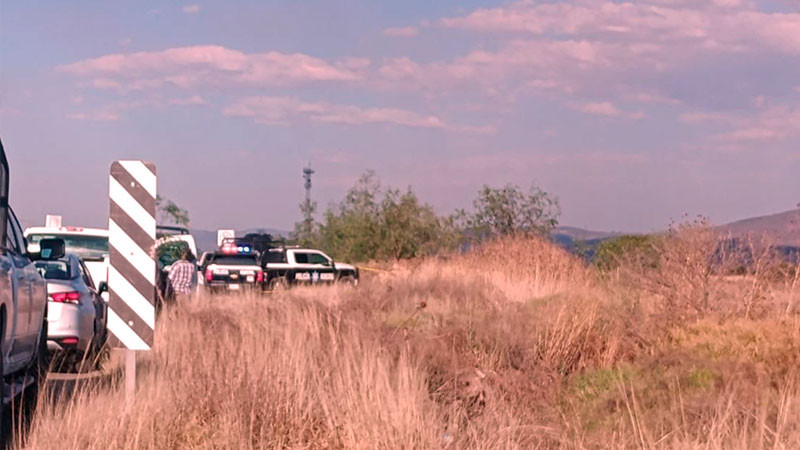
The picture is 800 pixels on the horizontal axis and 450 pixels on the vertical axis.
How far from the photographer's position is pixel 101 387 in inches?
434

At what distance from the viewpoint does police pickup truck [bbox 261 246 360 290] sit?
3212 cm

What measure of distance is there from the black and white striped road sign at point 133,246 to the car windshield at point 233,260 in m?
21.4

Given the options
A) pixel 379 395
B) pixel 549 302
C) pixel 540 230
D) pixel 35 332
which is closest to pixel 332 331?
pixel 35 332

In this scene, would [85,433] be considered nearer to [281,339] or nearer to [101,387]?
[101,387]

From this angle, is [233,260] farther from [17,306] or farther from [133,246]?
[17,306]

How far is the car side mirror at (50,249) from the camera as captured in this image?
11.4 metres

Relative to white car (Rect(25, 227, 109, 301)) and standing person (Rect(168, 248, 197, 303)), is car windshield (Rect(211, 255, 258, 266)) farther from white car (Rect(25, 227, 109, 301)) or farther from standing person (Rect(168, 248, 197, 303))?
white car (Rect(25, 227, 109, 301))

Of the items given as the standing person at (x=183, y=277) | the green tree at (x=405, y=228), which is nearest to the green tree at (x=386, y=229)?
the green tree at (x=405, y=228)

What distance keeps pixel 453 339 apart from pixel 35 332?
17.3 feet

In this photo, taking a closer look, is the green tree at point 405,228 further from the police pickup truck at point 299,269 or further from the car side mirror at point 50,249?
the car side mirror at point 50,249

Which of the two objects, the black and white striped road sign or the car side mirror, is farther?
the car side mirror

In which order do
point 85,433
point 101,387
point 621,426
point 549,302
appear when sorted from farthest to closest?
point 549,302 → point 101,387 → point 621,426 → point 85,433

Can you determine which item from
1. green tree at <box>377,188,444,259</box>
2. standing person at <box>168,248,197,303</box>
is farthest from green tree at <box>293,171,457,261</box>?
standing person at <box>168,248,197,303</box>

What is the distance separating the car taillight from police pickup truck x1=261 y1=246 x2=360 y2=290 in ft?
55.2
